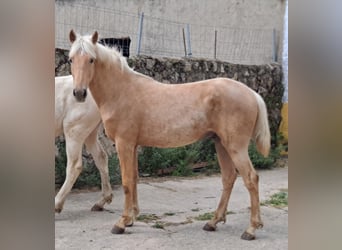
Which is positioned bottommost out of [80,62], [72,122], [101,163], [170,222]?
[170,222]

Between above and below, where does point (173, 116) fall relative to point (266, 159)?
above

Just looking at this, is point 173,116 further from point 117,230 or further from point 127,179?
point 117,230

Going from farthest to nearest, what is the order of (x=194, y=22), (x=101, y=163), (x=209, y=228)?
1. (x=194, y=22)
2. (x=101, y=163)
3. (x=209, y=228)

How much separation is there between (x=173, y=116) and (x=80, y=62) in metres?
0.53

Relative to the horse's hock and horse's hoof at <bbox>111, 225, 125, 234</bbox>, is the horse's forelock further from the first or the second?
the horse's hock

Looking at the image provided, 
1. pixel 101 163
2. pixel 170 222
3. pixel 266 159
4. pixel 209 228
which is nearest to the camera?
pixel 209 228

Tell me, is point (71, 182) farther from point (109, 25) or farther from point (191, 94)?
point (109, 25)

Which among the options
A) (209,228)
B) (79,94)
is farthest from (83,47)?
(209,228)

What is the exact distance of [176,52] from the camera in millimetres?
3902

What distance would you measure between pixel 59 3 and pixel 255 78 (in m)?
2.11

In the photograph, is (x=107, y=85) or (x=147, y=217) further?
(x=147, y=217)

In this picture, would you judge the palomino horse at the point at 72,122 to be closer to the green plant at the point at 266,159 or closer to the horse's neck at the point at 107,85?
the horse's neck at the point at 107,85

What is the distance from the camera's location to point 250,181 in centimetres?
186

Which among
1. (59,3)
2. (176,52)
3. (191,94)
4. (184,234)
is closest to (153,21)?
(176,52)
